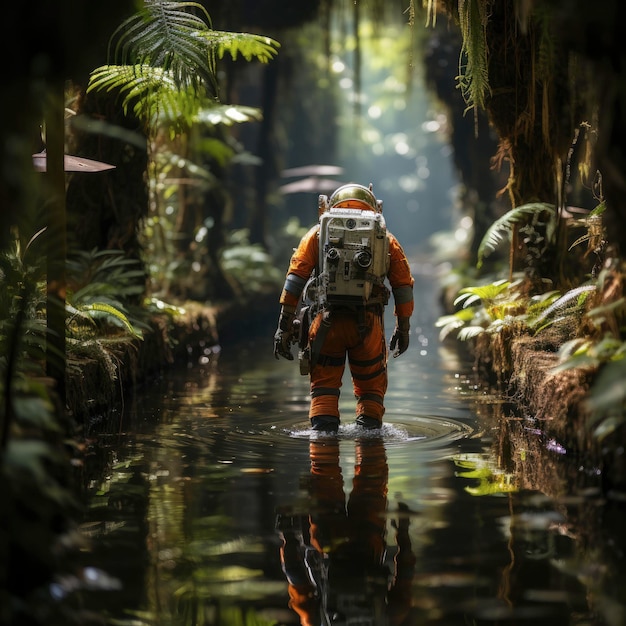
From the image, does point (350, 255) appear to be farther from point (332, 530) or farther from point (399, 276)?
point (332, 530)

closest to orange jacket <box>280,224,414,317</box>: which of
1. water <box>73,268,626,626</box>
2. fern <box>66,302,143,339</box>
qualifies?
water <box>73,268,626,626</box>

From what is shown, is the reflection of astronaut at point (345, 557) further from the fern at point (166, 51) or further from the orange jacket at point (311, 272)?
the fern at point (166, 51)

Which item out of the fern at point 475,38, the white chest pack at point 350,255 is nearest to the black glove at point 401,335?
the white chest pack at point 350,255

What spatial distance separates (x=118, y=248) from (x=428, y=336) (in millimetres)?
6837

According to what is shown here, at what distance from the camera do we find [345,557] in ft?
17.1

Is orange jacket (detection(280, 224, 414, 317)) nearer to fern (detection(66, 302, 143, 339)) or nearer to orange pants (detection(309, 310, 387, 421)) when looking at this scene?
orange pants (detection(309, 310, 387, 421))

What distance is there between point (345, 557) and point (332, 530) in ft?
1.58

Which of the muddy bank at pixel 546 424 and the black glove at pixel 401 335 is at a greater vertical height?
the black glove at pixel 401 335

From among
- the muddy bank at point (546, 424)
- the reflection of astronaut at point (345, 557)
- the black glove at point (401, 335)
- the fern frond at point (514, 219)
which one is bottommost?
the reflection of astronaut at point (345, 557)

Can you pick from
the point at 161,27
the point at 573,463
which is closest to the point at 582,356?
the point at 573,463

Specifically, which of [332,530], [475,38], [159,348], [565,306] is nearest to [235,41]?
[475,38]

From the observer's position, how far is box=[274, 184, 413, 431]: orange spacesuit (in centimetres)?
845

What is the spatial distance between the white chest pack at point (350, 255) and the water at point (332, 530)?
3.69ft

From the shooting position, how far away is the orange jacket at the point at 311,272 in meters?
8.48
